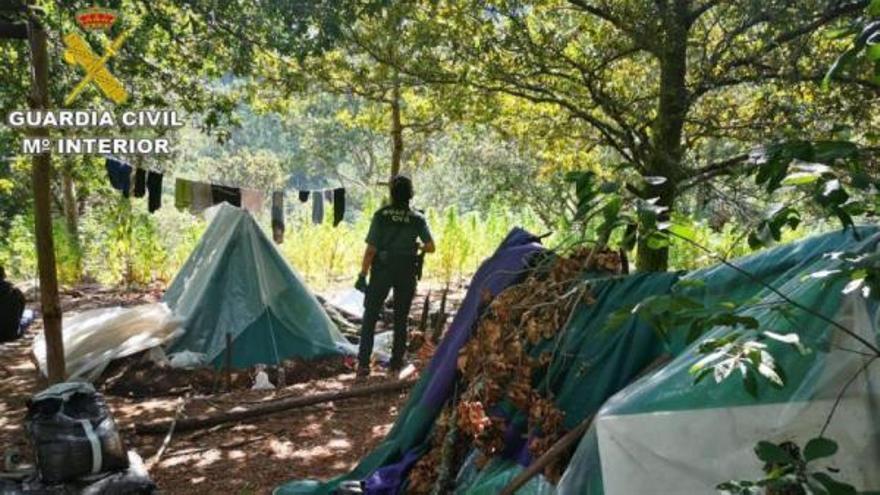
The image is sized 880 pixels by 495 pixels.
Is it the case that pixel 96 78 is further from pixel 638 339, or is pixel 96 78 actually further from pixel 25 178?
pixel 25 178

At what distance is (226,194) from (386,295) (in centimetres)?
347

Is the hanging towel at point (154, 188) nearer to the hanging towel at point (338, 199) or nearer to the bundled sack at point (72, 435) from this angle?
the hanging towel at point (338, 199)

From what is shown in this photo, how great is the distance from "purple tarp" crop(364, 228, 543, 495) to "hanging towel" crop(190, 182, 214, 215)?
19.7 feet

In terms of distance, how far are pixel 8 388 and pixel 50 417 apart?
3.33 metres

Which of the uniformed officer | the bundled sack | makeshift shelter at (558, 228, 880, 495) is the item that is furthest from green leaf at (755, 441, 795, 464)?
the uniformed officer

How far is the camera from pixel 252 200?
9188 millimetres

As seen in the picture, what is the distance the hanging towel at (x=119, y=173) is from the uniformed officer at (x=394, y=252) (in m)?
3.51

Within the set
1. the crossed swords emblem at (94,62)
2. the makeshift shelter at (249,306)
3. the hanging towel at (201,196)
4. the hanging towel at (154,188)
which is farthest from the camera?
the hanging towel at (201,196)

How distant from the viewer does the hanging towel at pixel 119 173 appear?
8422 mm

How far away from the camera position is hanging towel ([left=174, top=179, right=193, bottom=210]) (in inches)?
347

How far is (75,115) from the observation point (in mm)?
6609

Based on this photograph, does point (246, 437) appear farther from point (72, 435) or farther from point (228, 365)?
point (72, 435)

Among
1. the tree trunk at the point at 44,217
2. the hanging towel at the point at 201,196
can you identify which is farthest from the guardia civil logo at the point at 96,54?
the hanging towel at the point at 201,196

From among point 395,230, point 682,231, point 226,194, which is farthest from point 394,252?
point 682,231
